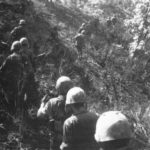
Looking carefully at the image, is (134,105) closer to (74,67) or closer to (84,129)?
(74,67)

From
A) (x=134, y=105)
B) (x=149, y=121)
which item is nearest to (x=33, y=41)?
(x=134, y=105)

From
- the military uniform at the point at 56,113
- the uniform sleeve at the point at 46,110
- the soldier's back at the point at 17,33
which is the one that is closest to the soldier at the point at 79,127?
the military uniform at the point at 56,113

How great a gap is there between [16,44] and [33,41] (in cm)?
641

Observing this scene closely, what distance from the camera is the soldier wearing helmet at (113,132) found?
3090 mm

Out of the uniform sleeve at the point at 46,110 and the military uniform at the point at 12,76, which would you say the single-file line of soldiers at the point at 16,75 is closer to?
the military uniform at the point at 12,76

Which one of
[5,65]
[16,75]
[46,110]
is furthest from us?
[16,75]

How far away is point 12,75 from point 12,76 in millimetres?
75

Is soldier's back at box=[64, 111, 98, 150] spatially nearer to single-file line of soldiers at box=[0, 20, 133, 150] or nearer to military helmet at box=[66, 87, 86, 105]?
single-file line of soldiers at box=[0, 20, 133, 150]

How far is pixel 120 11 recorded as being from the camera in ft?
109

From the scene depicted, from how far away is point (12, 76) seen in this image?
895cm

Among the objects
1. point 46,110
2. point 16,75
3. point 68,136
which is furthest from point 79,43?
point 68,136

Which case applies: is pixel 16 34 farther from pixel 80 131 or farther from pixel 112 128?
pixel 112 128

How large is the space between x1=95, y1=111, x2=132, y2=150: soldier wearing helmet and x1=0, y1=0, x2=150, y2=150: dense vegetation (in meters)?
5.29

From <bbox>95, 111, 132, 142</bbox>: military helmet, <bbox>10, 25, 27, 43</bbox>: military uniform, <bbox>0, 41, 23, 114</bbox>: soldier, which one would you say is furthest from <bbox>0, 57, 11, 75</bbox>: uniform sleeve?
<bbox>95, 111, 132, 142</bbox>: military helmet
